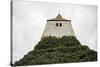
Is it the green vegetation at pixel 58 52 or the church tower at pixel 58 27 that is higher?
the church tower at pixel 58 27

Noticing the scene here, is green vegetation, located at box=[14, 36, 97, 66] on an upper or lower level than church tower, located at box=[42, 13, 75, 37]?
lower

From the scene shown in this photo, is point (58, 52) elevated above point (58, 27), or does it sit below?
below

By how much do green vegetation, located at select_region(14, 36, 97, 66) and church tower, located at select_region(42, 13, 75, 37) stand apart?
49 millimetres

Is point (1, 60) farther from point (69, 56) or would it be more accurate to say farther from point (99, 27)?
point (99, 27)

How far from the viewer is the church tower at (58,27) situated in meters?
2.39

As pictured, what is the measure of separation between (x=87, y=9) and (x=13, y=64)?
114cm

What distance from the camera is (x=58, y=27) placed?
242 centimetres

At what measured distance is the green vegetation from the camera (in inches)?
91.5

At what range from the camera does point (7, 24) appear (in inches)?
87.4

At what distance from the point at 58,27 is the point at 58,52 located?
0.30 metres

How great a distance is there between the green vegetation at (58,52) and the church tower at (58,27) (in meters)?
0.05

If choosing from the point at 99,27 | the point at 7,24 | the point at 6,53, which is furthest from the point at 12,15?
the point at 99,27

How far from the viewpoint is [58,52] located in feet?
7.93

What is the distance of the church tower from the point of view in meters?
2.39
